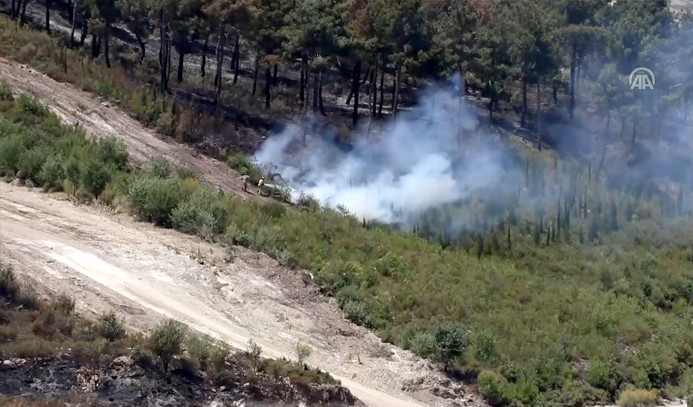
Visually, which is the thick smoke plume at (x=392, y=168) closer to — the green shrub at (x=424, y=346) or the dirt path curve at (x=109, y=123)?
the dirt path curve at (x=109, y=123)

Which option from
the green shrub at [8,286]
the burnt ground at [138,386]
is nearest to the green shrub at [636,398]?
the burnt ground at [138,386]

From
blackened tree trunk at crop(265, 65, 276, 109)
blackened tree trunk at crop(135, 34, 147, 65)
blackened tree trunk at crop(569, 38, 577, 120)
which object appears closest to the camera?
blackened tree trunk at crop(265, 65, 276, 109)

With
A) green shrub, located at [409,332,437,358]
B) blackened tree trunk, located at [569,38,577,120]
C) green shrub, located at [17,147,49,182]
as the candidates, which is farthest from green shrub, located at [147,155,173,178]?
blackened tree trunk, located at [569,38,577,120]

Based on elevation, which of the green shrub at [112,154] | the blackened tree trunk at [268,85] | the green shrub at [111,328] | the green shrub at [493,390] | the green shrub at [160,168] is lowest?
the green shrub at [493,390]

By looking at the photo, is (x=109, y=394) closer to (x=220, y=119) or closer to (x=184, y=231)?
(x=184, y=231)

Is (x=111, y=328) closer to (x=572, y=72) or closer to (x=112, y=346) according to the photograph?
(x=112, y=346)

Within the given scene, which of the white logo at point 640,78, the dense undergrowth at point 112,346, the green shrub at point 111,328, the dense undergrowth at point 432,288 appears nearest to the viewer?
the dense undergrowth at point 112,346

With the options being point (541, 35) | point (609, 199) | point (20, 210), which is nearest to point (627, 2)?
point (541, 35)

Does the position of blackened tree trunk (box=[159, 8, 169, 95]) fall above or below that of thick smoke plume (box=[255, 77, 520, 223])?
above

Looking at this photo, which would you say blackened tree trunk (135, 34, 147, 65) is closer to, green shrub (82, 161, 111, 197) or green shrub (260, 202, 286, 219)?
green shrub (260, 202, 286, 219)
